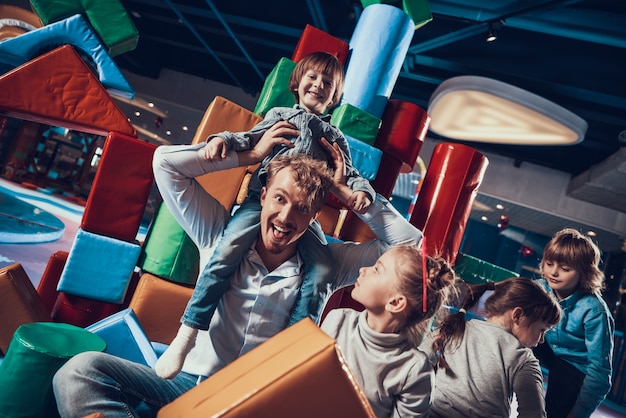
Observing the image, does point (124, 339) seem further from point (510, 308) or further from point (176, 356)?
point (510, 308)

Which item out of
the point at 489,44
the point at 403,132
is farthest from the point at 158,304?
the point at 489,44

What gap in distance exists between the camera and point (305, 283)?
4.00ft

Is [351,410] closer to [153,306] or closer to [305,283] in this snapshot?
[305,283]

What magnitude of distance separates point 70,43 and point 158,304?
1458mm

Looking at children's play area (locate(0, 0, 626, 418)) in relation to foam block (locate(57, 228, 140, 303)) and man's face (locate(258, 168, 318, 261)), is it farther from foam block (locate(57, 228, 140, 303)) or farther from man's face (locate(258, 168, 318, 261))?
man's face (locate(258, 168, 318, 261))

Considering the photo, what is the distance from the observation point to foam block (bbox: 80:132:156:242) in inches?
71.3

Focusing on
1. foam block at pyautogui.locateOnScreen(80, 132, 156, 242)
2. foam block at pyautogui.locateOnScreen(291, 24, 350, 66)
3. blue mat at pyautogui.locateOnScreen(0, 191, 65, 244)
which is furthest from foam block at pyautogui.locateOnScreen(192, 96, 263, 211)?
blue mat at pyautogui.locateOnScreen(0, 191, 65, 244)

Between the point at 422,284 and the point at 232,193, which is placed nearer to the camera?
the point at 422,284

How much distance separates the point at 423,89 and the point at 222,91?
427 cm

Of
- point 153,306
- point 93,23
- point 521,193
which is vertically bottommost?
point 153,306

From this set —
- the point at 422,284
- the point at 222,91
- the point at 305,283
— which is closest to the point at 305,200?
the point at 305,283

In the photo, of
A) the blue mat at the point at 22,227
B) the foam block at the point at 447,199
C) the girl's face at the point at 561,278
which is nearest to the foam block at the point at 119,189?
the foam block at the point at 447,199

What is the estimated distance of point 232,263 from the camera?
1.19 meters

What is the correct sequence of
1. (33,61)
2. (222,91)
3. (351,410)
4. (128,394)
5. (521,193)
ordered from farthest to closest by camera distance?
(222,91) → (521,193) → (33,61) → (128,394) → (351,410)
